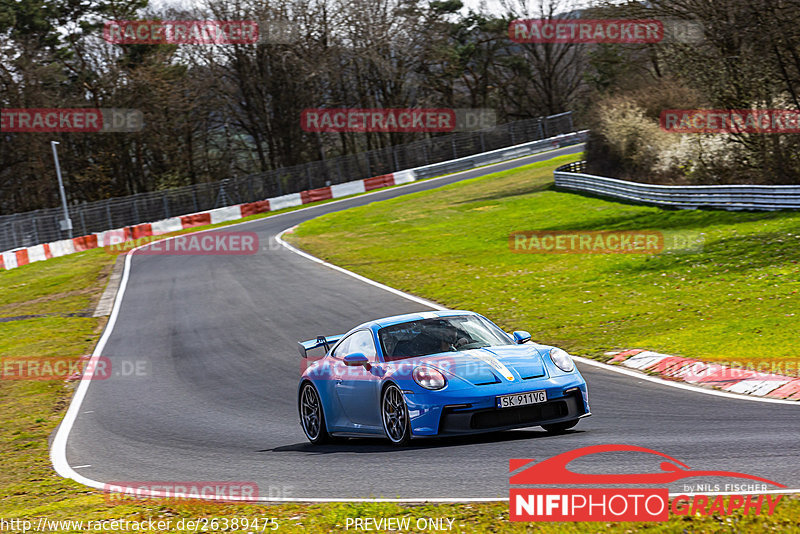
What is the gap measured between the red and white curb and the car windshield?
118 inches

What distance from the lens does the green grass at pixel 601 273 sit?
14.5 m

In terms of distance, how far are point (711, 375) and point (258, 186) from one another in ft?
151

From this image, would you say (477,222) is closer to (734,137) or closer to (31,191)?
(734,137)

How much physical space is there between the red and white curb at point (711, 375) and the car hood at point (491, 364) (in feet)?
9.79

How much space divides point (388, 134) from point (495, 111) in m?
9.91

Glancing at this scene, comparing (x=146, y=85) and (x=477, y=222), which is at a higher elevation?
(x=146, y=85)

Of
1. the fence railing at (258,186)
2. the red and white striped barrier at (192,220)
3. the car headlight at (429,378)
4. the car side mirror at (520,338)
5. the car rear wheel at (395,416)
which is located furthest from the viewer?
the fence railing at (258,186)

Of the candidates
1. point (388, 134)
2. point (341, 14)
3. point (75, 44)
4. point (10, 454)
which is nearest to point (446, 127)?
point (388, 134)

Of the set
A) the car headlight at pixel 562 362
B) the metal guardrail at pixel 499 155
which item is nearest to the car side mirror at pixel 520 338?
the car headlight at pixel 562 362

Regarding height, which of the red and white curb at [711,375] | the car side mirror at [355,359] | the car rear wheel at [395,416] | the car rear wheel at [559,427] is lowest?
the red and white curb at [711,375]

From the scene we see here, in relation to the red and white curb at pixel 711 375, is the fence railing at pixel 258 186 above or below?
above

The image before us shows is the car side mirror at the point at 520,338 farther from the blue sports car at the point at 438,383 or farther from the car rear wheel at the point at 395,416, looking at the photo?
the car rear wheel at the point at 395,416

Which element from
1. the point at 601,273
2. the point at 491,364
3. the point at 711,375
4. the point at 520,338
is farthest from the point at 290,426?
the point at 601,273

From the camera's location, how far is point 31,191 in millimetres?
57969
